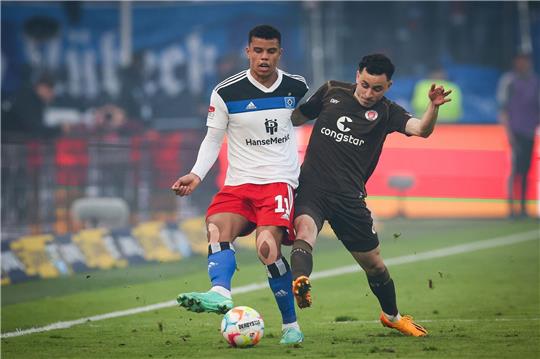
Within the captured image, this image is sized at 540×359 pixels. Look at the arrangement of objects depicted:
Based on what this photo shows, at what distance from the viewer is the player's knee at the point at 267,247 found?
9.08m

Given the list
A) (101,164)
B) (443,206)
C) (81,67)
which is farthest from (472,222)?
(81,67)

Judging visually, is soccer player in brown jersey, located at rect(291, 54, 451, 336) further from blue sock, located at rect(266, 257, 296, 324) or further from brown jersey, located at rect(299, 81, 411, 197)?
blue sock, located at rect(266, 257, 296, 324)

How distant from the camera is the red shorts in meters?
9.23

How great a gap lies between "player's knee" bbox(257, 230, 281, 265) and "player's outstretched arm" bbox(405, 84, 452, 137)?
1.38m

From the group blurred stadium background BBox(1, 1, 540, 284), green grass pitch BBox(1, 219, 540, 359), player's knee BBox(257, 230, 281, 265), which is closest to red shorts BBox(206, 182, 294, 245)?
player's knee BBox(257, 230, 281, 265)

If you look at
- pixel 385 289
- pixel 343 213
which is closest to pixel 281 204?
pixel 343 213

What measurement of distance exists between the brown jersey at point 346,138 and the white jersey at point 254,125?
263 mm

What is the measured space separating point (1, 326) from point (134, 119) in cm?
1218

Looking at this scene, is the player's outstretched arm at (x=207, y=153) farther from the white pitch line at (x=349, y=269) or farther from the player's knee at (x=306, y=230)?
the white pitch line at (x=349, y=269)

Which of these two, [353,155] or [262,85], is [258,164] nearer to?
[262,85]

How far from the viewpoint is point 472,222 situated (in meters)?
21.4

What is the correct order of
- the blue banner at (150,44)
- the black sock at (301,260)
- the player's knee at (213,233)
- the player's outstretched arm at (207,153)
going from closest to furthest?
the black sock at (301,260) < the player's knee at (213,233) < the player's outstretched arm at (207,153) < the blue banner at (150,44)

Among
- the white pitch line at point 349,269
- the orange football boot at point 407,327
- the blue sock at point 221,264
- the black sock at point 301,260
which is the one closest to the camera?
the black sock at point 301,260

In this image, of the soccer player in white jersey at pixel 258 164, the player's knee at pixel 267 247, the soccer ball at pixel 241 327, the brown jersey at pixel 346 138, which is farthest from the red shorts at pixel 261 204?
the soccer ball at pixel 241 327
